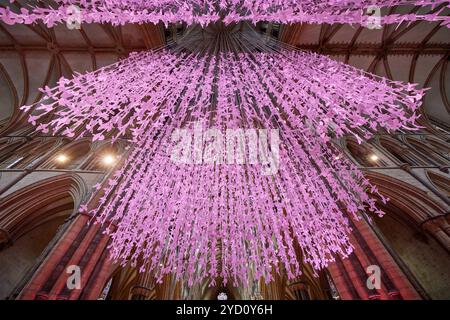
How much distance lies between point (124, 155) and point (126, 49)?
16.4 ft

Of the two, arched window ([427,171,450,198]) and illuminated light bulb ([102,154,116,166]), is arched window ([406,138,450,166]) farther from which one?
illuminated light bulb ([102,154,116,166])

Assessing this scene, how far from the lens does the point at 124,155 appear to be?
333 inches

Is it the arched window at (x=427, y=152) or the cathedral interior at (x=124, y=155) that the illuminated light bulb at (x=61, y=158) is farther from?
the arched window at (x=427, y=152)

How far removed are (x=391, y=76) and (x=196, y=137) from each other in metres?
11.6

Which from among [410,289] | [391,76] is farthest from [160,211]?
[391,76]

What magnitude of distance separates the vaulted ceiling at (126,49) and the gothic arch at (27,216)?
17.0 feet

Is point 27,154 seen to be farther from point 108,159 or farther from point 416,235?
point 416,235

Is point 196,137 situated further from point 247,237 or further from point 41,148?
point 41,148

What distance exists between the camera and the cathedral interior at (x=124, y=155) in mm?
5680

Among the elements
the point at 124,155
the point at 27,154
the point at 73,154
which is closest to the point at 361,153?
the point at 124,155

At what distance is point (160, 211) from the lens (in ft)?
15.6

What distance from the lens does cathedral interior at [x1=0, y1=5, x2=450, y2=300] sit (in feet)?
18.6
